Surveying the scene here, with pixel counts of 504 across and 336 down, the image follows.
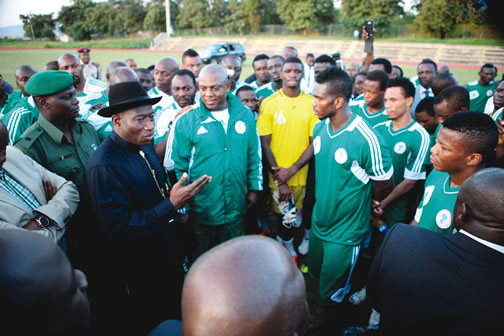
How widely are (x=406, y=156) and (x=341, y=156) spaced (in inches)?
46.3

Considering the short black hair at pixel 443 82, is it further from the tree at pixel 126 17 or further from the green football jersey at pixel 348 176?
the tree at pixel 126 17

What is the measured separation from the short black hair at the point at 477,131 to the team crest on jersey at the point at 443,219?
1.76 ft

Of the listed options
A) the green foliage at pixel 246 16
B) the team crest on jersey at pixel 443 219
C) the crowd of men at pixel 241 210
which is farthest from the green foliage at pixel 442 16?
the team crest on jersey at pixel 443 219

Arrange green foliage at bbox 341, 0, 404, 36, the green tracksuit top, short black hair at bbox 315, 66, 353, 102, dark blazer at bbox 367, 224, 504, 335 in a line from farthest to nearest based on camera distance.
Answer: green foliage at bbox 341, 0, 404, 36, the green tracksuit top, short black hair at bbox 315, 66, 353, 102, dark blazer at bbox 367, 224, 504, 335

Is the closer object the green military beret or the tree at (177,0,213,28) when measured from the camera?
the green military beret

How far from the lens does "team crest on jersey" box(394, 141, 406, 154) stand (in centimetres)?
357

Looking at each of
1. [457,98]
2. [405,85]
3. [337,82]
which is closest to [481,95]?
[457,98]

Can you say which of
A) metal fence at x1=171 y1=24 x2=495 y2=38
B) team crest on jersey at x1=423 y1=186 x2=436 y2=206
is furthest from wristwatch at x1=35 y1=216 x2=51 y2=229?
metal fence at x1=171 y1=24 x2=495 y2=38

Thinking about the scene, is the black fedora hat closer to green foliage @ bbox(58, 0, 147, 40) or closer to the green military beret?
the green military beret

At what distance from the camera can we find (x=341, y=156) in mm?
2938

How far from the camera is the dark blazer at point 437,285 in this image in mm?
1395

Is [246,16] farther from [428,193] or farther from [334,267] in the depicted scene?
[428,193]

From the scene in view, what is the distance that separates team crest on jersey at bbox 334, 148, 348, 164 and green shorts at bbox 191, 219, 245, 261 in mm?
1427

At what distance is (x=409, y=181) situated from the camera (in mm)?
3412
